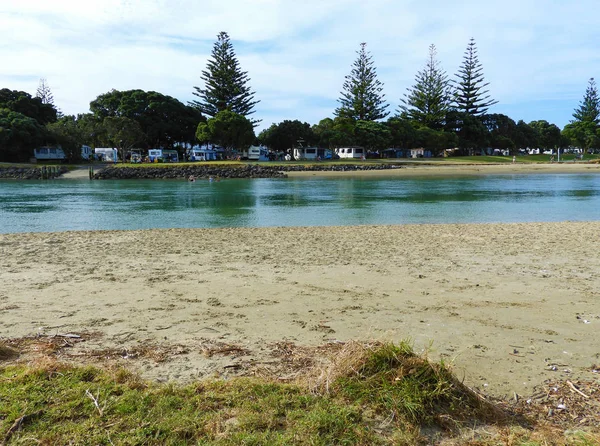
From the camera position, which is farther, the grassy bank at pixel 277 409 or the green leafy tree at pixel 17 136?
the green leafy tree at pixel 17 136

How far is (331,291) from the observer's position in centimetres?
751

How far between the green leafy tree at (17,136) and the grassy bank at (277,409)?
72.4 meters

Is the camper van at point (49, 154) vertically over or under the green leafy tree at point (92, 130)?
under

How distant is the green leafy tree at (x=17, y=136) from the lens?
66.3 metres

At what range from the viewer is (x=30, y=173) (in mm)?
61594

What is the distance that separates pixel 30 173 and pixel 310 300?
211 ft

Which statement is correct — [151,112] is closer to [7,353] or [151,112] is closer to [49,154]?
[49,154]

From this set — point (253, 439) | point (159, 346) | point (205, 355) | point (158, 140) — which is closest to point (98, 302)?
point (159, 346)

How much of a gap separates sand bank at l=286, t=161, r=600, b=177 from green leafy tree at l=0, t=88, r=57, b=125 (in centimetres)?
4379

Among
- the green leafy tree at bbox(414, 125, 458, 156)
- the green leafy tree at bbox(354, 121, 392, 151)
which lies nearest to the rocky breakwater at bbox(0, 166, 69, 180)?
the green leafy tree at bbox(354, 121, 392, 151)

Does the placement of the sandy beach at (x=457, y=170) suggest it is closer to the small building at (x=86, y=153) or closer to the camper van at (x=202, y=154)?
the camper van at (x=202, y=154)

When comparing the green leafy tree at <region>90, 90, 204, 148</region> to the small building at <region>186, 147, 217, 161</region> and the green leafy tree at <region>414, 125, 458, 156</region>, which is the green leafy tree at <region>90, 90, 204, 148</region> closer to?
the small building at <region>186, 147, 217, 161</region>

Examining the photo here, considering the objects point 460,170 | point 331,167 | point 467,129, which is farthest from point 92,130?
point 467,129

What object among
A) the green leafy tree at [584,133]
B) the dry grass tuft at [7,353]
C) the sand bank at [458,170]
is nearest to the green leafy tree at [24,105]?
the sand bank at [458,170]
